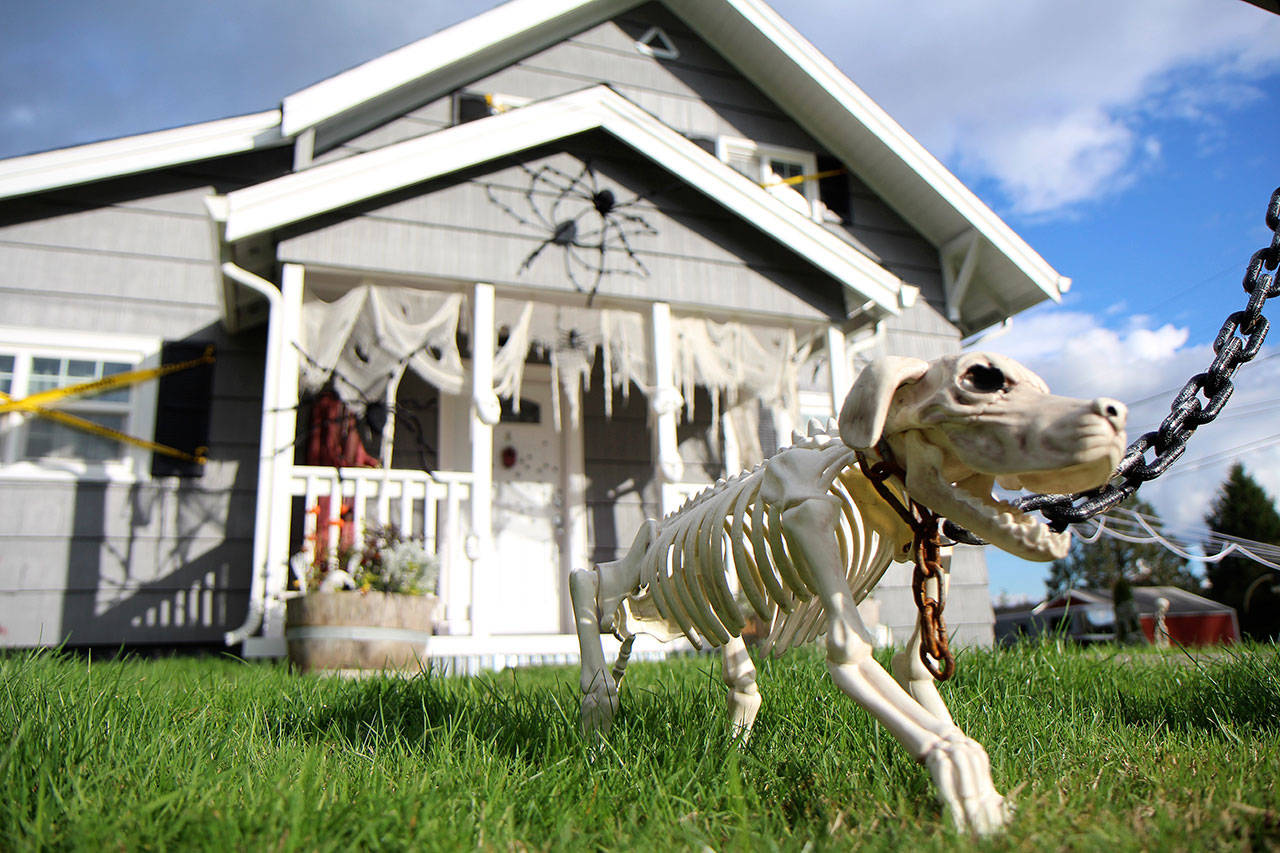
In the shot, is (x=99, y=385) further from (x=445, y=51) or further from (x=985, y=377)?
(x=985, y=377)

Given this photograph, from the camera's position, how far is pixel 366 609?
549 centimetres

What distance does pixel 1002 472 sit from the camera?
6.00 feet

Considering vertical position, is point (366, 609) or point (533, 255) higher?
point (533, 255)

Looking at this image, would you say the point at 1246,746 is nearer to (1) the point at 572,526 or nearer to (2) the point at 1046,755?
(2) the point at 1046,755

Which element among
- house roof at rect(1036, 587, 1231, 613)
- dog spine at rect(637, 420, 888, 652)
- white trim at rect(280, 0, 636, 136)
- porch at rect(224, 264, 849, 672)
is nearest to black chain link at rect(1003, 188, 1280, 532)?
dog spine at rect(637, 420, 888, 652)

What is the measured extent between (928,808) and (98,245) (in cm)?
845

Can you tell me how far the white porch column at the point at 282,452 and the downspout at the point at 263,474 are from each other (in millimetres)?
22

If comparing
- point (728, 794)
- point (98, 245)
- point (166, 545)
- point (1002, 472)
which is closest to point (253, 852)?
point (728, 794)

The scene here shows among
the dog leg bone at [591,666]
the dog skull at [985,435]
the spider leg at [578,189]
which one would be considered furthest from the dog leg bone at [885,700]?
the spider leg at [578,189]

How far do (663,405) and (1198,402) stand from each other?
4864mm

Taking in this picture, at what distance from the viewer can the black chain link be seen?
96.2 inches

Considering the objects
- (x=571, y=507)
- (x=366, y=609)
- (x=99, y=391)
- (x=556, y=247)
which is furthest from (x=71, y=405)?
(x=571, y=507)

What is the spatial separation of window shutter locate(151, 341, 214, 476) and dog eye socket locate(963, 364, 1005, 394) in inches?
286

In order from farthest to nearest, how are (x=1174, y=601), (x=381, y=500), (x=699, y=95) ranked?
(x=1174, y=601) < (x=699, y=95) < (x=381, y=500)
